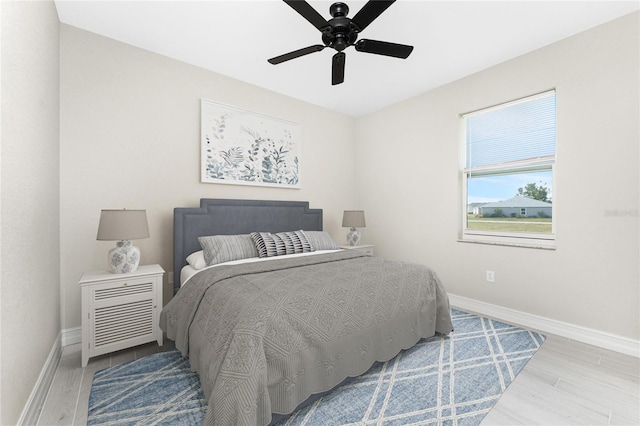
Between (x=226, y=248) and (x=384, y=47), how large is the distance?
220 cm

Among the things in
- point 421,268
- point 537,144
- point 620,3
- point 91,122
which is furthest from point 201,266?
point 620,3

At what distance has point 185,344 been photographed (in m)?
1.95

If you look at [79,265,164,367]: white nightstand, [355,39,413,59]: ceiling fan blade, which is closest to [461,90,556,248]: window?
[355,39,413,59]: ceiling fan blade

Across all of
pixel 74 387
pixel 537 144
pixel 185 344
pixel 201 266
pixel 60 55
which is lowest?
pixel 74 387

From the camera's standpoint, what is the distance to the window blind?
280 cm

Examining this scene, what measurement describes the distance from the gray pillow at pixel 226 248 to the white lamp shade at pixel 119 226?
0.60m

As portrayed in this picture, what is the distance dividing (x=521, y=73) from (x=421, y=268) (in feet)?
7.39

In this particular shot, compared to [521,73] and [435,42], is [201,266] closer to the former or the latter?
[435,42]

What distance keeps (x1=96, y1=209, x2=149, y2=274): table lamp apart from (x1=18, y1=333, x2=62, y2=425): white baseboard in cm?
67

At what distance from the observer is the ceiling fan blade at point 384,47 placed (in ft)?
6.50

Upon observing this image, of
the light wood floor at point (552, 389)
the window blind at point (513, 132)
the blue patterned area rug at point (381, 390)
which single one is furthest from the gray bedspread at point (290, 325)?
the window blind at point (513, 132)

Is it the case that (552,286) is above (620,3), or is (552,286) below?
below

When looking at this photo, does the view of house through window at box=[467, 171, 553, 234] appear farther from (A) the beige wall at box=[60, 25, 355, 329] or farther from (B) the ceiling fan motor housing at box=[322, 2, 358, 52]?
(A) the beige wall at box=[60, 25, 355, 329]

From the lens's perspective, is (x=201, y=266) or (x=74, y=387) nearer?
(x=74, y=387)
